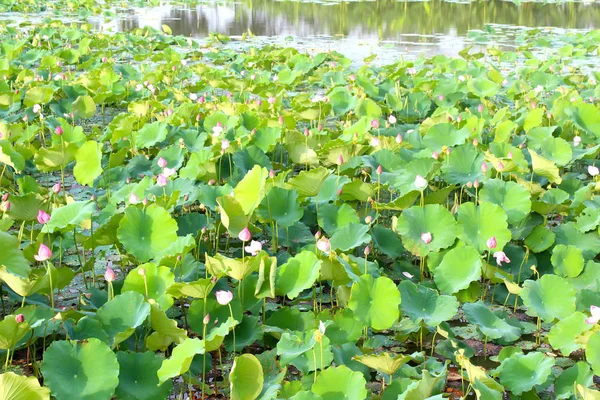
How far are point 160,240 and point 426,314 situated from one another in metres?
0.95

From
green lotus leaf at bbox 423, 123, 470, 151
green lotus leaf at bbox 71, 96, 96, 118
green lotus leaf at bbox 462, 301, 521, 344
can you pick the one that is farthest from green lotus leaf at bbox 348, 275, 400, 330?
green lotus leaf at bbox 71, 96, 96, 118

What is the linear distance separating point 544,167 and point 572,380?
131cm

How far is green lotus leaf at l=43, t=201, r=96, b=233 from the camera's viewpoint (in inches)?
89.7

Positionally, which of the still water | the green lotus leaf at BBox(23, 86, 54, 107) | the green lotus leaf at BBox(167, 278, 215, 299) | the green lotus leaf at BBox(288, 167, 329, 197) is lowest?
the green lotus leaf at BBox(167, 278, 215, 299)

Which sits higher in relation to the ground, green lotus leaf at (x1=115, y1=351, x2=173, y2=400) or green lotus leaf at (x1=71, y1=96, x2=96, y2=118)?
green lotus leaf at (x1=71, y1=96, x2=96, y2=118)

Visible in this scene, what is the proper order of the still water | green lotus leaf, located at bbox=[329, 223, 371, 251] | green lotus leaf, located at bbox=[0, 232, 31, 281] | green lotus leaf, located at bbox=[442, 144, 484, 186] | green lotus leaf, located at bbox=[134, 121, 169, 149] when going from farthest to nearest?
the still water
green lotus leaf, located at bbox=[134, 121, 169, 149]
green lotus leaf, located at bbox=[442, 144, 484, 186]
green lotus leaf, located at bbox=[329, 223, 371, 251]
green lotus leaf, located at bbox=[0, 232, 31, 281]

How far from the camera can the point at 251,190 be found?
248 cm

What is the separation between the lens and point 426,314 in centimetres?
213

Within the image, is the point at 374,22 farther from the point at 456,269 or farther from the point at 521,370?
the point at 521,370

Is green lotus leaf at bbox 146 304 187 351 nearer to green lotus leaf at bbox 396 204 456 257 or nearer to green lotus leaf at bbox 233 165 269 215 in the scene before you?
green lotus leaf at bbox 233 165 269 215

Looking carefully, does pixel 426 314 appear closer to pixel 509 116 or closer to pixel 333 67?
pixel 509 116

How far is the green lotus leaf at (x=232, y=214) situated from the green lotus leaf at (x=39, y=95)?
8.01 ft

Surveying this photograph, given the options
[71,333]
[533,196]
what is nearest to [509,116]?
[533,196]

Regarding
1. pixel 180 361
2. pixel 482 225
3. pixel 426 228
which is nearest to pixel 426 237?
pixel 426 228
